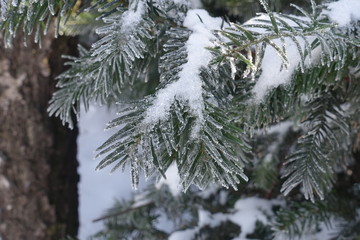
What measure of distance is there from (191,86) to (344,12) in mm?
211

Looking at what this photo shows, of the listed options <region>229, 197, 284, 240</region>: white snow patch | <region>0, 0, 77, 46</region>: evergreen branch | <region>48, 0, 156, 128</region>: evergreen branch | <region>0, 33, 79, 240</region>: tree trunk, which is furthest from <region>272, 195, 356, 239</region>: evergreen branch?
<region>0, 33, 79, 240</region>: tree trunk

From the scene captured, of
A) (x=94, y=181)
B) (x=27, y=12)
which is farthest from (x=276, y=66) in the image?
(x=94, y=181)

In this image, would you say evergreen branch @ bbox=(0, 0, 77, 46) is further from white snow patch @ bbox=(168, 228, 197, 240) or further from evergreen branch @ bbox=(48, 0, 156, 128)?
white snow patch @ bbox=(168, 228, 197, 240)

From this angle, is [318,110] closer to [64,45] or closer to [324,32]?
[324,32]

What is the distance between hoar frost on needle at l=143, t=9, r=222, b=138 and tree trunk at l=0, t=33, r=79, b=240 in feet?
2.77

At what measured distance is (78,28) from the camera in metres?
0.74

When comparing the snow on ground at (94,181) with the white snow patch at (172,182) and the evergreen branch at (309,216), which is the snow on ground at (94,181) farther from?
the evergreen branch at (309,216)

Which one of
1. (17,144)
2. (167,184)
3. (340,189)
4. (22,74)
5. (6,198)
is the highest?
(22,74)

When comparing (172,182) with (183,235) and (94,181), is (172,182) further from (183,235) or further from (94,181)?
(94,181)

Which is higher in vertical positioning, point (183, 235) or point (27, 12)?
point (27, 12)

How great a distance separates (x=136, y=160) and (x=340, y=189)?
720 mm

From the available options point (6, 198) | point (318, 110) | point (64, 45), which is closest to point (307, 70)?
point (318, 110)

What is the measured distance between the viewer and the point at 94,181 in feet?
7.32

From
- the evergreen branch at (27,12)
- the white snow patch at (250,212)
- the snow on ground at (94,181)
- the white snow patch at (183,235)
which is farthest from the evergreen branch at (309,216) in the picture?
the snow on ground at (94,181)
